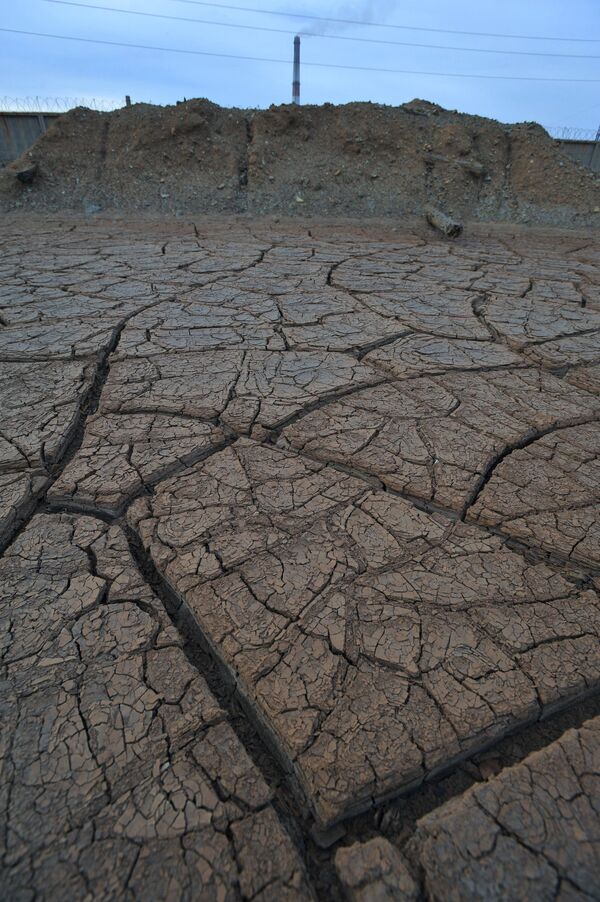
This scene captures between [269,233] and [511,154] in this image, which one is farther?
[511,154]

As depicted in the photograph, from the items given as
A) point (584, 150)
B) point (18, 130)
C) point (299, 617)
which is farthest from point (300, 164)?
point (299, 617)

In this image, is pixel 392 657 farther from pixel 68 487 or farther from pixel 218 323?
pixel 218 323

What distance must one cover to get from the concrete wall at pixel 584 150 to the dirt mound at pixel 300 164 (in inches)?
63.8

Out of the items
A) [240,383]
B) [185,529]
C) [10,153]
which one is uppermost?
[10,153]

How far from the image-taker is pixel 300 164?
24.0 feet

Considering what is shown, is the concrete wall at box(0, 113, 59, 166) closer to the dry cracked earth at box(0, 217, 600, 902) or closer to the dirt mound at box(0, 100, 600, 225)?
the dirt mound at box(0, 100, 600, 225)

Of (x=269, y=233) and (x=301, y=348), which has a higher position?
(x=269, y=233)

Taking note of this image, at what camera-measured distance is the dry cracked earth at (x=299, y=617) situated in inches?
32.7

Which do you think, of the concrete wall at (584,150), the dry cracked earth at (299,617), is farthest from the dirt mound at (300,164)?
the dry cracked earth at (299,617)

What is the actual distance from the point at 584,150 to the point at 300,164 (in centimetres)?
518

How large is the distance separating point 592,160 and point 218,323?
360 inches

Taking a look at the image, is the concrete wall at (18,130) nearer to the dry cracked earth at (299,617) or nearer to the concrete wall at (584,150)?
the dry cracked earth at (299,617)

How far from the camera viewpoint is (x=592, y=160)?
8.73m

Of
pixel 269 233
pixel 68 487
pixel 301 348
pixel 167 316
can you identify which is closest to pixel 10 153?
pixel 269 233
